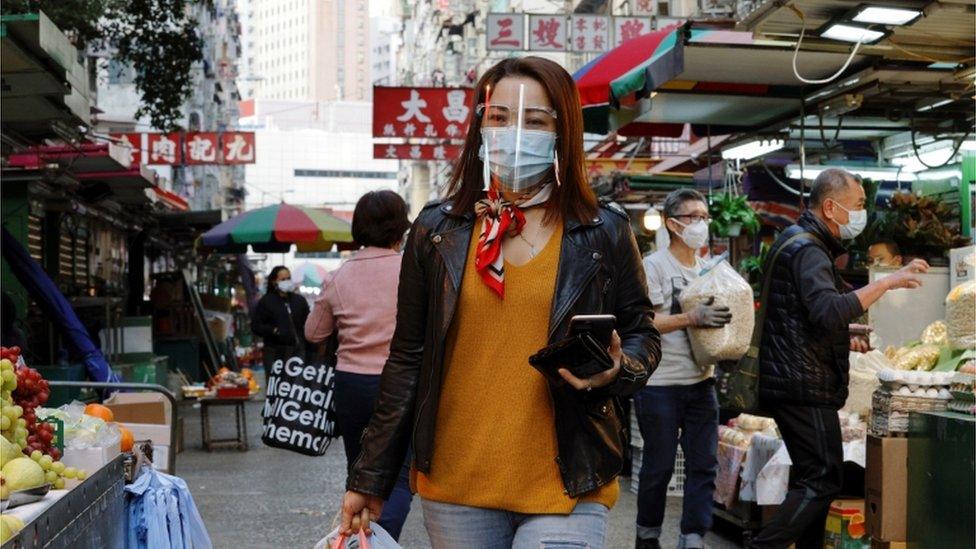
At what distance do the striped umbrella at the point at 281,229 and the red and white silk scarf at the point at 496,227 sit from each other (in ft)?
47.4

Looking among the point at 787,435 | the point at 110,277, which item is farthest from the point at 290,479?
the point at 110,277

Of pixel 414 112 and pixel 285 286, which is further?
pixel 414 112

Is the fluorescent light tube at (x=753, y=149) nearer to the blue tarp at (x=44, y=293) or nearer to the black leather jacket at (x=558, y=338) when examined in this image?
the blue tarp at (x=44, y=293)

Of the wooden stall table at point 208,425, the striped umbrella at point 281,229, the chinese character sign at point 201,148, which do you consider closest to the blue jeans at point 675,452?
the wooden stall table at point 208,425

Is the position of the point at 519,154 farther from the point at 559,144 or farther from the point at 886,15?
the point at 886,15

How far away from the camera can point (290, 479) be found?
1101 cm

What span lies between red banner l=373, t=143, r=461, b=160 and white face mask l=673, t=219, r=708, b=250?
1313 cm

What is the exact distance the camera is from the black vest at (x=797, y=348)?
569 centimetres

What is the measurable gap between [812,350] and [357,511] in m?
3.15

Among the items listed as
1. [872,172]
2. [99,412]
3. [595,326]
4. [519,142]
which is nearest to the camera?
[595,326]

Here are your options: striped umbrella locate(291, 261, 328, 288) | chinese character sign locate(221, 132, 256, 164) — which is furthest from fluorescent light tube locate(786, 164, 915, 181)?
striped umbrella locate(291, 261, 328, 288)

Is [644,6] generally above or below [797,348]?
above

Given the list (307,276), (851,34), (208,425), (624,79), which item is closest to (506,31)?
(208,425)

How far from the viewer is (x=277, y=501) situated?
9648 millimetres
